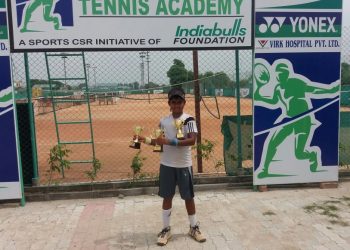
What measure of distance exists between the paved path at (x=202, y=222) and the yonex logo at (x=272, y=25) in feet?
8.48

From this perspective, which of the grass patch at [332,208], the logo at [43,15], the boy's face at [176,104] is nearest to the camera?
the boy's face at [176,104]

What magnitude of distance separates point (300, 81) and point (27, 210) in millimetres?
4621

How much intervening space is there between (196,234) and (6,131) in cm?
316

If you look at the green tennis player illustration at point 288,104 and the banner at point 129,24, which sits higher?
the banner at point 129,24

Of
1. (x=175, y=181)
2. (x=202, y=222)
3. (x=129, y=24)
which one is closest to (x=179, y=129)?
(x=175, y=181)

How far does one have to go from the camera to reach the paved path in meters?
4.48

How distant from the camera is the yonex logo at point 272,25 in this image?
596cm

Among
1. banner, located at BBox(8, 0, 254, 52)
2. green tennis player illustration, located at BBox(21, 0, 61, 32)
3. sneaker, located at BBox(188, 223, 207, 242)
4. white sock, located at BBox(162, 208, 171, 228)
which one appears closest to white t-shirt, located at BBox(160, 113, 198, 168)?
white sock, located at BBox(162, 208, 171, 228)

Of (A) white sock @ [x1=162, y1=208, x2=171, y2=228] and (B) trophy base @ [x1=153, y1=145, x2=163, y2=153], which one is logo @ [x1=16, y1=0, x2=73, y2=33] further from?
(A) white sock @ [x1=162, y1=208, x2=171, y2=228]

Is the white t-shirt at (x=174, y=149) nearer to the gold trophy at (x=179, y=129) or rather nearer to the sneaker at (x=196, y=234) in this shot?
the gold trophy at (x=179, y=129)

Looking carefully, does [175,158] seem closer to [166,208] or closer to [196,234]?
[166,208]

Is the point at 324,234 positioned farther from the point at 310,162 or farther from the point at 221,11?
the point at 221,11

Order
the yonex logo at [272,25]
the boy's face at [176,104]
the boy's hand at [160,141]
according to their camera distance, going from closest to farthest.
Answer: the boy's hand at [160,141] → the boy's face at [176,104] → the yonex logo at [272,25]

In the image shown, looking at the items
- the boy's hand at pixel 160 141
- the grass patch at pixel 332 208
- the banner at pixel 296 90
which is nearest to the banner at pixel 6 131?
the boy's hand at pixel 160 141
